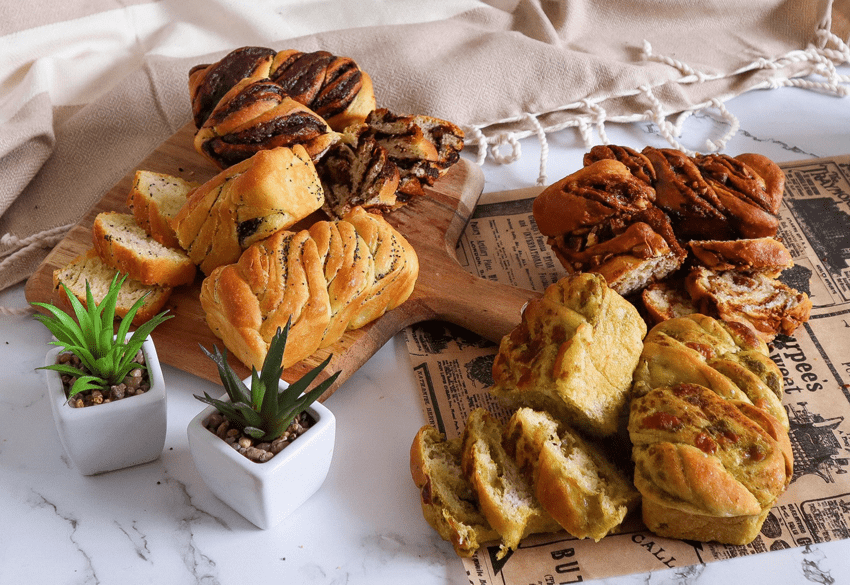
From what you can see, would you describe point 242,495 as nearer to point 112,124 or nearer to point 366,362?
point 366,362

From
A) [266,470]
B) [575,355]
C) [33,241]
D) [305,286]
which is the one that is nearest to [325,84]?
[305,286]

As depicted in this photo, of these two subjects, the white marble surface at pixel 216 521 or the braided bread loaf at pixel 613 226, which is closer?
the white marble surface at pixel 216 521

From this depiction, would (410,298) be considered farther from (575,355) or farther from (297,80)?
(297,80)

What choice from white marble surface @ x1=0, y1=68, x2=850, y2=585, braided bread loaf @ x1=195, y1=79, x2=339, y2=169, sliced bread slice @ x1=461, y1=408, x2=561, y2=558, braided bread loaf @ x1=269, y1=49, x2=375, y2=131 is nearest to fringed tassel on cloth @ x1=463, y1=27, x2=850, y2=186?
braided bread loaf @ x1=269, y1=49, x2=375, y2=131

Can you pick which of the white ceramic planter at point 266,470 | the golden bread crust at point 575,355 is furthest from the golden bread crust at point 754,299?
the white ceramic planter at point 266,470

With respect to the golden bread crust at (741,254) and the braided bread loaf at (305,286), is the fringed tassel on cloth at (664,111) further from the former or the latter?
the braided bread loaf at (305,286)

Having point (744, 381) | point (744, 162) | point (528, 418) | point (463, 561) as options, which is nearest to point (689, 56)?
point (744, 162)

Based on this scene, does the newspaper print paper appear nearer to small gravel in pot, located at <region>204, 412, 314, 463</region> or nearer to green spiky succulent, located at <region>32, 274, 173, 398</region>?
small gravel in pot, located at <region>204, 412, 314, 463</region>
